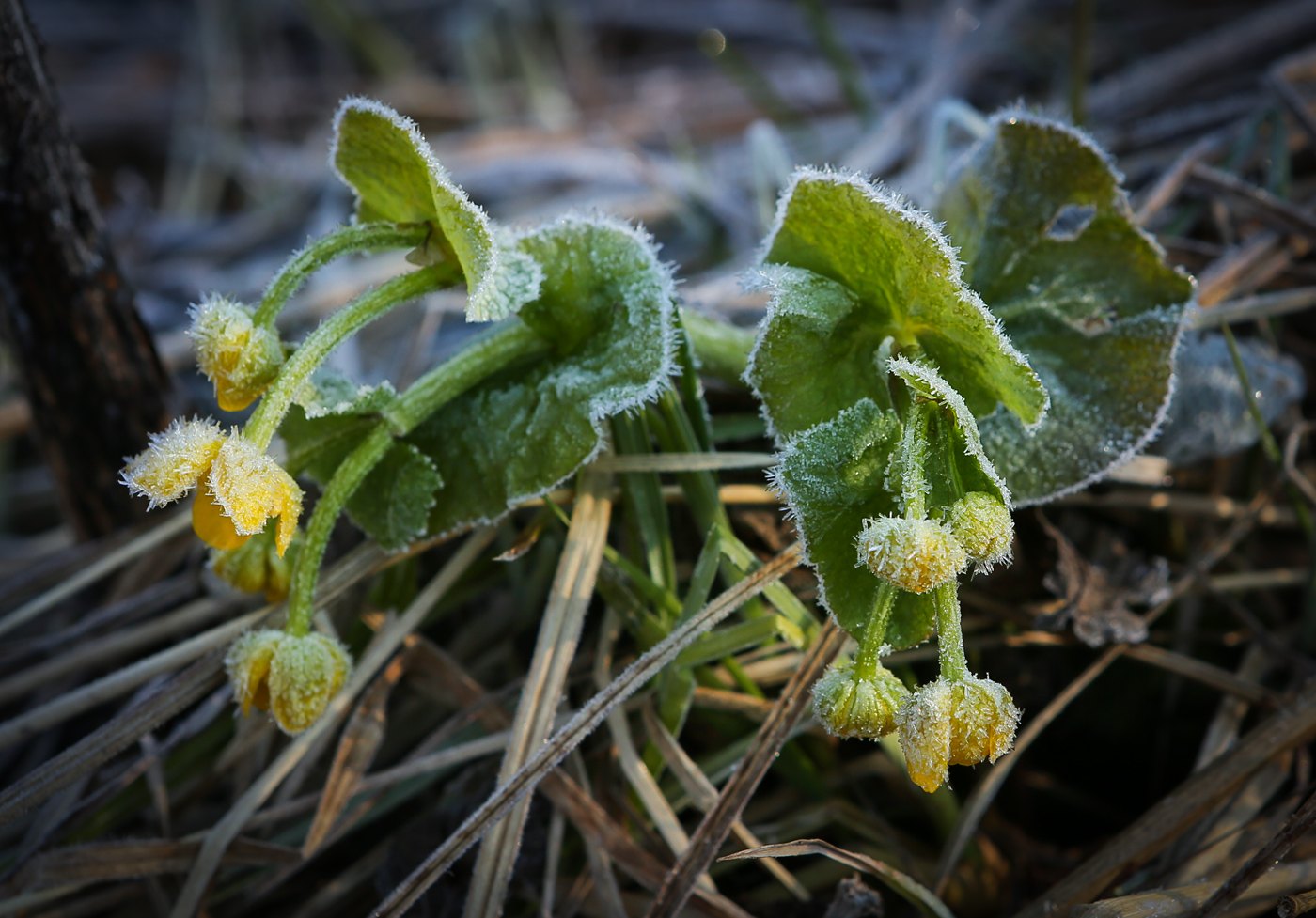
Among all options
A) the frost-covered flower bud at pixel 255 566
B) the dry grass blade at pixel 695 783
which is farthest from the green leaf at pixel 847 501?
the frost-covered flower bud at pixel 255 566

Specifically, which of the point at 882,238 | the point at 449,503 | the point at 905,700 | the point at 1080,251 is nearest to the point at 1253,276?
the point at 1080,251

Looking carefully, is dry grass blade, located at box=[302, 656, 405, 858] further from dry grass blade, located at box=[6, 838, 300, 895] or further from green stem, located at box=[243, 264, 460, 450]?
green stem, located at box=[243, 264, 460, 450]

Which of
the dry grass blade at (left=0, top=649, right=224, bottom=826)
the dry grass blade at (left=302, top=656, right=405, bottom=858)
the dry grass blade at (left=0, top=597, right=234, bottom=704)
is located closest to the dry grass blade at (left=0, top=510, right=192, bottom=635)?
the dry grass blade at (left=0, top=597, right=234, bottom=704)

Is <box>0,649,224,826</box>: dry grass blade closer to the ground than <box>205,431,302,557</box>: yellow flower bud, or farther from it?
closer to the ground

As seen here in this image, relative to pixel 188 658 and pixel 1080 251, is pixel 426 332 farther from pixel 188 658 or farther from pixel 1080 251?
pixel 1080 251

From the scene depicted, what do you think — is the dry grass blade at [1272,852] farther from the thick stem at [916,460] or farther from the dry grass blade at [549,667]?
the dry grass blade at [549,667]
